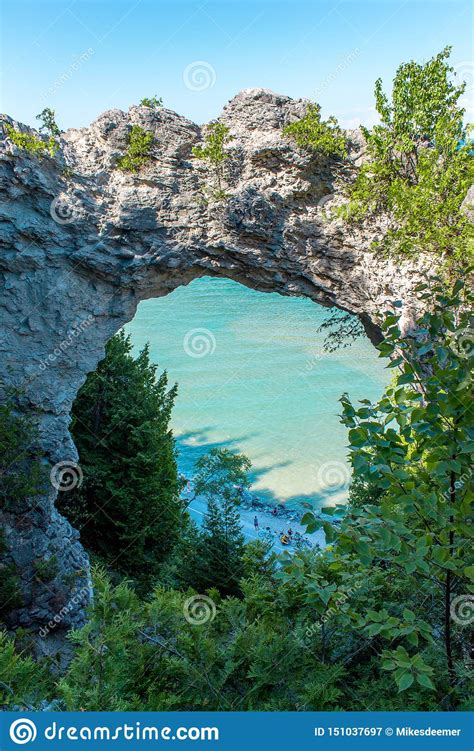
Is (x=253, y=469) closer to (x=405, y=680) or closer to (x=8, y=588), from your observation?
(x=8, y=588)

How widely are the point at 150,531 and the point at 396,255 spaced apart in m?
7.58

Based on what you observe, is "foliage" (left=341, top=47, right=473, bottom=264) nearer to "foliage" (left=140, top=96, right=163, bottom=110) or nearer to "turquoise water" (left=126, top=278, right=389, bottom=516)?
"foliage" (left=140, top=96, right=163, bottom=110)

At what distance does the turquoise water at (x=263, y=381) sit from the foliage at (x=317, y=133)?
14841mm

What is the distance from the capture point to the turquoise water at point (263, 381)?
76.2ft

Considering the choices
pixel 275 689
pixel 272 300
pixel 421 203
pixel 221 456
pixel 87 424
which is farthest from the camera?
pixel 272 300

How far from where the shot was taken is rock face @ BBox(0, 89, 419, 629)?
7.34 meters

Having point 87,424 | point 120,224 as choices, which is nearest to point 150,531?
point 87,424

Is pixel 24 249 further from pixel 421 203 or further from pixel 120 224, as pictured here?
pixel 421 203

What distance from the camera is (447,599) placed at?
7.19 ft

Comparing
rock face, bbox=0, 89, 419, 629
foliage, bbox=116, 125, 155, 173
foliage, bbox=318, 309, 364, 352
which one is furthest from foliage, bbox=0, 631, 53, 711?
foliage, bbox=318, 309, 364, 352

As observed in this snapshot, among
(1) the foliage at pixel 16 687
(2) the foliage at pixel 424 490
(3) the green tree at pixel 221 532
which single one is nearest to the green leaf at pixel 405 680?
(2) the foliage at pixel 424 490

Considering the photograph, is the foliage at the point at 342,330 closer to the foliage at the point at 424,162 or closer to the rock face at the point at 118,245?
the rock face at the point at 118,245

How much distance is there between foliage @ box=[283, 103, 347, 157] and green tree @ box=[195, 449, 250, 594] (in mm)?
6066

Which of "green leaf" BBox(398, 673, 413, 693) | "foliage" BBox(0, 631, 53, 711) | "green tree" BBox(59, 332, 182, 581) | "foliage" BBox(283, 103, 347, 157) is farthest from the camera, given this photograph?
"green tree" BBox(59, 332, 182, 581)
